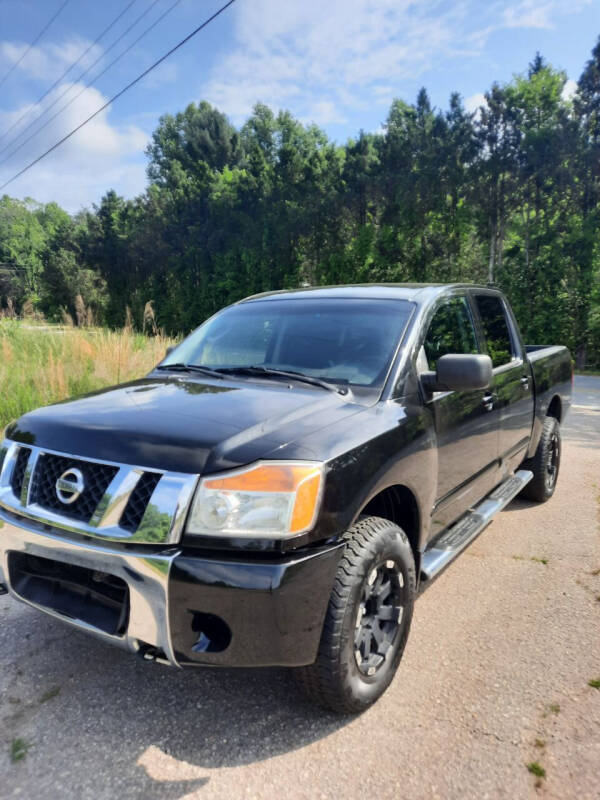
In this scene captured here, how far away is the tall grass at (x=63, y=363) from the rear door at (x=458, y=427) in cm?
413

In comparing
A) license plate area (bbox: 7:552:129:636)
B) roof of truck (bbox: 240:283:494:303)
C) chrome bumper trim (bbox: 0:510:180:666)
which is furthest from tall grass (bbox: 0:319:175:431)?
chrome bumper trim (bbox: 0:510:180:666)

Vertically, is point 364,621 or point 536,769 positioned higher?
point 364,621

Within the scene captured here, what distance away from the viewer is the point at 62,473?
6.88 ft

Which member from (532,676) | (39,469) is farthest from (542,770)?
(39,469)

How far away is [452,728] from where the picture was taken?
7.03 feet

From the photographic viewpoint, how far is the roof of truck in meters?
3.15

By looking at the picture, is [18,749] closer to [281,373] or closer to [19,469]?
[19,469]

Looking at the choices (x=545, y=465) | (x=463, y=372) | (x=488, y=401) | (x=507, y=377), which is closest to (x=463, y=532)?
(x=488, y=401)

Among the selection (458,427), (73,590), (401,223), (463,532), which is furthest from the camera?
(401,223)

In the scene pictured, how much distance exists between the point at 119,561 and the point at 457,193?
22.8 m

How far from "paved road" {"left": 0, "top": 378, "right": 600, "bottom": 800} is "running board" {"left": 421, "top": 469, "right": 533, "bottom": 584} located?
375 mm

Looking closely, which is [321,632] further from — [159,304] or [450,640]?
[159,304]

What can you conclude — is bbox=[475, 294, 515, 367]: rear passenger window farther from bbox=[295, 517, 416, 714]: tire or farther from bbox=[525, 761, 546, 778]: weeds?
bbox=[525, 761, 546, 778]: weeds

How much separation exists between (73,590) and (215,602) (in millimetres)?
679
